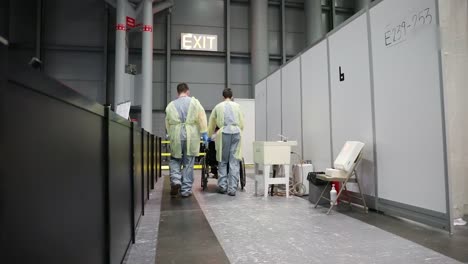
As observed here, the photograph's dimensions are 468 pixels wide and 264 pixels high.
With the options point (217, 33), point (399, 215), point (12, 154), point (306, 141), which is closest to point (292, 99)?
point (306, 141)

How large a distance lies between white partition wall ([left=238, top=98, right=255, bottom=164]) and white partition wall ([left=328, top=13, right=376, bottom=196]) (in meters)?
4.91

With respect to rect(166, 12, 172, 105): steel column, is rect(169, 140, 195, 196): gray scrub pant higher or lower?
lower

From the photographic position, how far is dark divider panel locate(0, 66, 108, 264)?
563 millimetres

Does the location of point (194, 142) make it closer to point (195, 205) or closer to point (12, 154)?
point (195, 205)

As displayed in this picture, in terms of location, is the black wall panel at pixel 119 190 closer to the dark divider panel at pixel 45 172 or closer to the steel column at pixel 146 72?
the dark divider panel at pixel 45 172

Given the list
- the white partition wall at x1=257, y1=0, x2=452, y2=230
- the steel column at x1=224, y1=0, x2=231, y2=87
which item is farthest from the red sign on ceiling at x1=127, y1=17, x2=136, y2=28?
the white partition wall at x1=257, y1=0, x2=452, y2=230

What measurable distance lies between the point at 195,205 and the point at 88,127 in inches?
98.9

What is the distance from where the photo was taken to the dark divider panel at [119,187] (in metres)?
1.45

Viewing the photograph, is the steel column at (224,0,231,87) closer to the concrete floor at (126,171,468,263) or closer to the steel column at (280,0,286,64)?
the steel column at (280,0,286,64)

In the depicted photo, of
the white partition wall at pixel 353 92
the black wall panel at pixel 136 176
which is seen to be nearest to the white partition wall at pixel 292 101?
the white partition wall at pixel 353 92

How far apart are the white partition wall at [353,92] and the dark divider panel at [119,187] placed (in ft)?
7.40

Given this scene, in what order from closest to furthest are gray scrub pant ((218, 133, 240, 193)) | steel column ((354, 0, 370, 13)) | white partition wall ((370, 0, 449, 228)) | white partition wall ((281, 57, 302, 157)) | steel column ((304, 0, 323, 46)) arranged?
white partition wall ((370, 0, 449, 228)) → gray scrub pant ((218, 133, 240, 193)) → white partition wall ((281, 57, 302, 157)) → steel column ((304, 0, 323, 46)) → steel column ((354, 0, 370, 13))

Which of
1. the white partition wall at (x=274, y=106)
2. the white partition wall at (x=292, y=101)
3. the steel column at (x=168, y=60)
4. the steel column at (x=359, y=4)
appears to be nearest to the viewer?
the white partition wall at (x=292, y=101)

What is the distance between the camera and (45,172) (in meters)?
0.72
